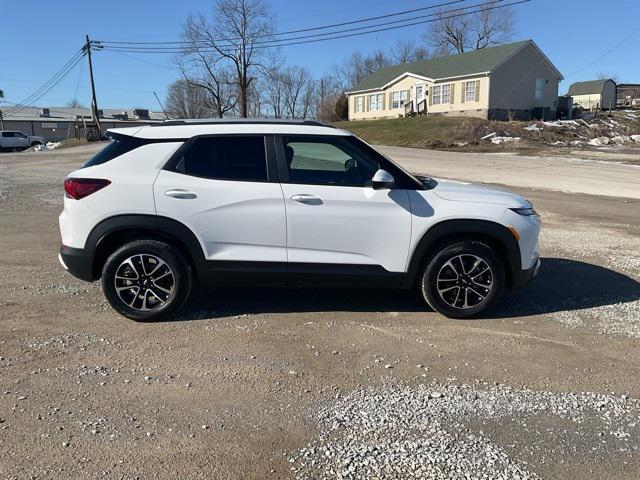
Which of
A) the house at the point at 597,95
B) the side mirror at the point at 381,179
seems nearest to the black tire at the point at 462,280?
the side mirror at the point at 381,179

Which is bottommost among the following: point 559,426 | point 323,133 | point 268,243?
point 559,426

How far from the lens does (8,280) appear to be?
600 centimetres

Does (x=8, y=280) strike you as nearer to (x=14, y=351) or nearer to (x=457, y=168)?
(x=14, y=351)

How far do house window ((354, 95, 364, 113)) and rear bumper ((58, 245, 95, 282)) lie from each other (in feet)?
167

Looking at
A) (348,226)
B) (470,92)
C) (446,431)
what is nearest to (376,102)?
(470,92)

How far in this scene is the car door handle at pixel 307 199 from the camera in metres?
4.66

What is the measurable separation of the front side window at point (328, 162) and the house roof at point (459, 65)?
3963cm

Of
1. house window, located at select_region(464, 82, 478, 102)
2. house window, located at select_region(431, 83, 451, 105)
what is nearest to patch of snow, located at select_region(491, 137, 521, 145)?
house window, located at select_region(464, 82, 478, 102)

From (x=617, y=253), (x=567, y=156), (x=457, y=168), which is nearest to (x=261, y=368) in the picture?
(x=617, y=253)

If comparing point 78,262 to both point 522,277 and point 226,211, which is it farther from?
point 522,277

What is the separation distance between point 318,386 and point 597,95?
64319 mm

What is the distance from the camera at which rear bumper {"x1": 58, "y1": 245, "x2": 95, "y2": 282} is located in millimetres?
4691

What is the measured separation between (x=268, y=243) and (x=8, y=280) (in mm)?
3389

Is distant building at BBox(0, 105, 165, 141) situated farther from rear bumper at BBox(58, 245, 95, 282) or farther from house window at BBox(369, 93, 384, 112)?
rear bumper at BBox(58, 245, 95, 282)
